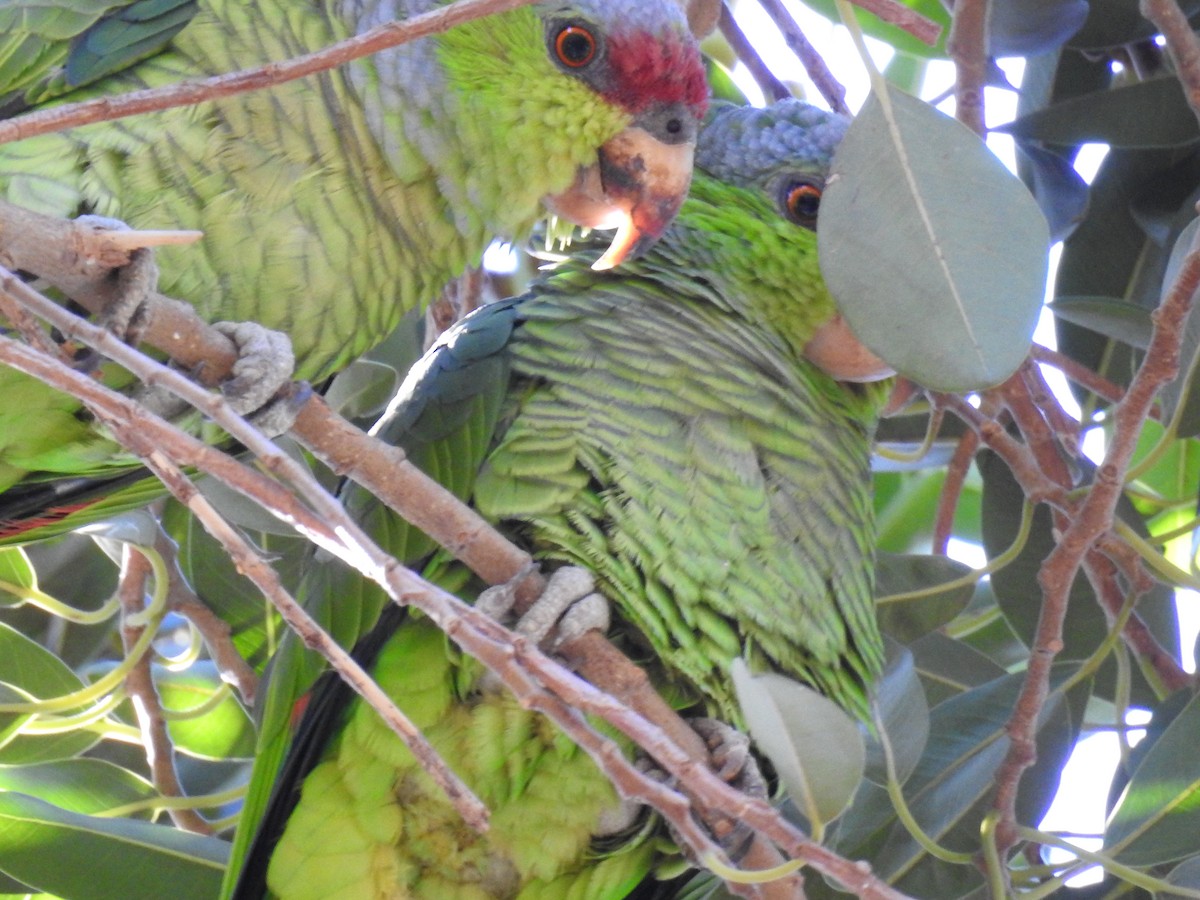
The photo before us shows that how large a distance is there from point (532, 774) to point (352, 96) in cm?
77

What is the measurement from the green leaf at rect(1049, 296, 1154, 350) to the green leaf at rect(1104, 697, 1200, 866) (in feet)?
1.44

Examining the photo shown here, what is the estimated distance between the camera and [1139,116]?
5.74 feet

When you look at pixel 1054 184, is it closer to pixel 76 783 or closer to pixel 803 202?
pixel 803 202

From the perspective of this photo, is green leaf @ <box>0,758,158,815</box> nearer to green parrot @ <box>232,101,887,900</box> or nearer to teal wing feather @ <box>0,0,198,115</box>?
green parrot @ <box>232,101,887,900</box>

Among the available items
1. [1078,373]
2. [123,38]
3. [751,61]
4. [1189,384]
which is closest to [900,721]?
[1189,384]

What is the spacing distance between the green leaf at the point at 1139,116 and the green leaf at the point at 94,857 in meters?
1.41

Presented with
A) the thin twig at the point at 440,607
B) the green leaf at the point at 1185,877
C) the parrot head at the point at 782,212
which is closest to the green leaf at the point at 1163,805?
the green leaf at the point at 1185,877

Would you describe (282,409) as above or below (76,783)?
above

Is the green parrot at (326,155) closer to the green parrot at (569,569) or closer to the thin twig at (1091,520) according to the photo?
the green parrot at (569,569)

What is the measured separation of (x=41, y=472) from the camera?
1.59 metres

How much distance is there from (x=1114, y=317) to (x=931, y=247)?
2.14 feet

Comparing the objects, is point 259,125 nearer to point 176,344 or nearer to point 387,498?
point 176,344

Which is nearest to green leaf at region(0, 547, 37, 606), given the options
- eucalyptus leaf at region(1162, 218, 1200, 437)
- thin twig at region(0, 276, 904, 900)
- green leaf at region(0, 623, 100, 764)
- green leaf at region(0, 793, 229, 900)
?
green leaf at region(0, 623, 100, 764)

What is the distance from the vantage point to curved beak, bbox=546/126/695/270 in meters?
1.61
